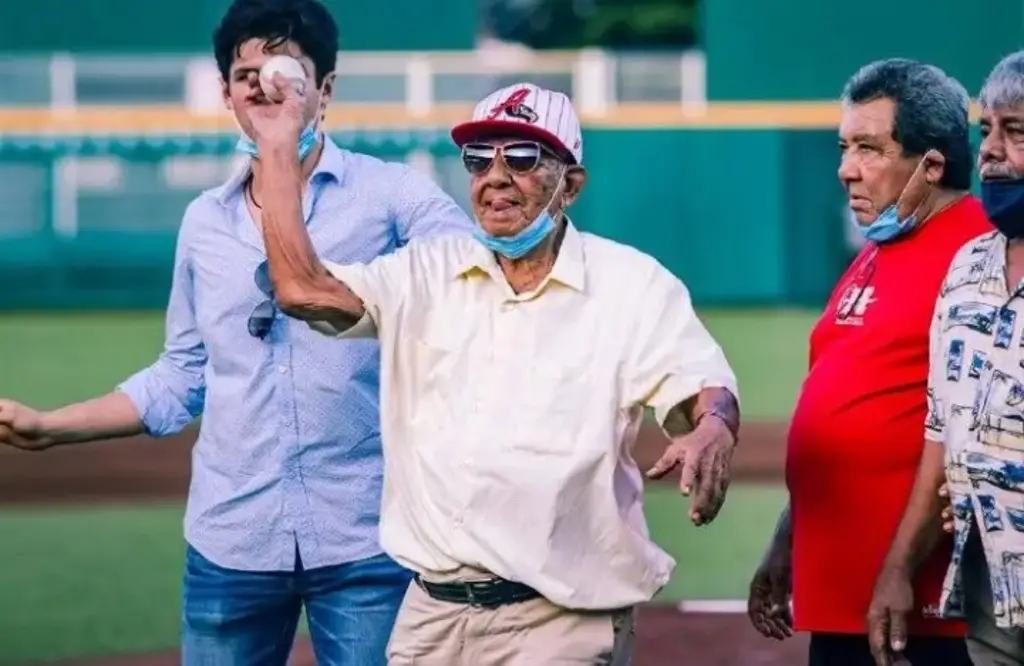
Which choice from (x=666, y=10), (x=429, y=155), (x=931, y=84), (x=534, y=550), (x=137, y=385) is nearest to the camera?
(x=534, y=550)

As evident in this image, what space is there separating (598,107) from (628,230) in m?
1.58

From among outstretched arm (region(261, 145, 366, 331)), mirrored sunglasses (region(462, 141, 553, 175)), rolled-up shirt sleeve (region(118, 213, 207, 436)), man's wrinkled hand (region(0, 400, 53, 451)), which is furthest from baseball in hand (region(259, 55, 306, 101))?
man's wrinkled hand (region(0, 400, 53, 451))

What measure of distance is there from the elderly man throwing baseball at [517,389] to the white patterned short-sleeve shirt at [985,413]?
0.52 metres

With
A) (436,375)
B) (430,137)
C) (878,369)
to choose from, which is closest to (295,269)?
(436,375)

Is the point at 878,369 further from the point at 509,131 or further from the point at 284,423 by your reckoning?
the point at 284,423

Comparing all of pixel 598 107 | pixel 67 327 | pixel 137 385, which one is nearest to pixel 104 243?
pixel 67 327

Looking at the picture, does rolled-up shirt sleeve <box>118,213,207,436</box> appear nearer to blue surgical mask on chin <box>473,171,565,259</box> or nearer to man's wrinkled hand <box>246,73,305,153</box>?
man's wrinkled hand <box>246,73,305,153</box>

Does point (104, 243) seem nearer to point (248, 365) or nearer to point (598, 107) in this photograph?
point (598, 107)

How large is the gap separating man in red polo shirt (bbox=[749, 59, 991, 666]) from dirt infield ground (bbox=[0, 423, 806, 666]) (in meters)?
3.67

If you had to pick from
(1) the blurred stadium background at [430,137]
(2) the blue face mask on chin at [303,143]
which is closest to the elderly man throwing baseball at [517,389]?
(2) the blue face mask on chin at [303,143]

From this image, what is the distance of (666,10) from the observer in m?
47.0

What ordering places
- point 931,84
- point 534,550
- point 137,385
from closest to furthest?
point 534,550 → point 931,84 → point 137,385

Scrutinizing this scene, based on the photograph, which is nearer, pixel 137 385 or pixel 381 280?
pixel 381 280

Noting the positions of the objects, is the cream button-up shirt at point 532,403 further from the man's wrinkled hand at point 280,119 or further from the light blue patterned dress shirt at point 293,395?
the light blue patterned dress shirt at point 293,395
